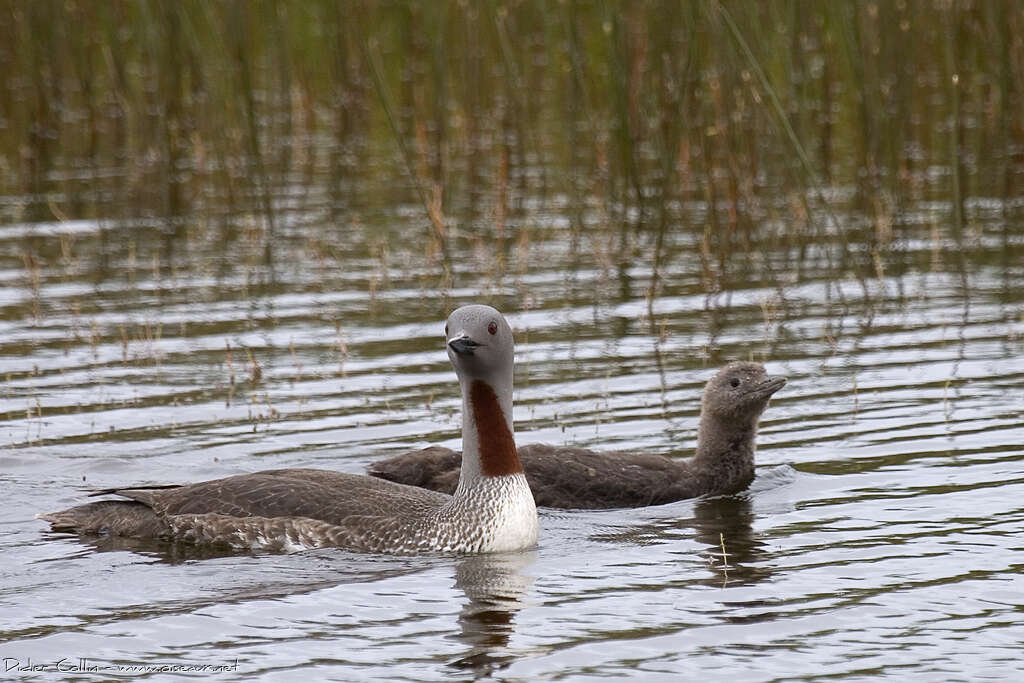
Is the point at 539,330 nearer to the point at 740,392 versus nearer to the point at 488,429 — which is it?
the point at 740,392

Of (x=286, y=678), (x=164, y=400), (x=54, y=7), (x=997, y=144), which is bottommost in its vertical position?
(x=286, y=678)

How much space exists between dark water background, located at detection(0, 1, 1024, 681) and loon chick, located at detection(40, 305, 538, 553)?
0.50 ft

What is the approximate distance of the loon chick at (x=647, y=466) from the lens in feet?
33.9

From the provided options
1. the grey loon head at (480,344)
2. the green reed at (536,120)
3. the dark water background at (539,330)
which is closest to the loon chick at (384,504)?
the grey loon head at (480,344)

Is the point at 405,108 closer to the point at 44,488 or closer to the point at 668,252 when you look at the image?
the point at 668,252

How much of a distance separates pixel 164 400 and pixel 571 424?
298cm

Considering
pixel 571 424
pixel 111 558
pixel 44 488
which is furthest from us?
pixel 571 424

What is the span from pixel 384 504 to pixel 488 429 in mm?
753

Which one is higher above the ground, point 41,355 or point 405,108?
point 405,108

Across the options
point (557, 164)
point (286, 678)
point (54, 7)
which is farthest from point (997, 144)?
point (286, 678)

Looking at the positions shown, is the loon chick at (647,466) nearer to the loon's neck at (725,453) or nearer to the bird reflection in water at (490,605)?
the loon's neck at (725,453)

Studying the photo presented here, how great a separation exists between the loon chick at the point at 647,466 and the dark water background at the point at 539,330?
0.17m

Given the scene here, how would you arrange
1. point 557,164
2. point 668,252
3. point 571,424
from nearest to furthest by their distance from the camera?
1. point 571,424
2. point 668,252
3. point 557,164

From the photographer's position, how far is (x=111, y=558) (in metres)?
9.07
